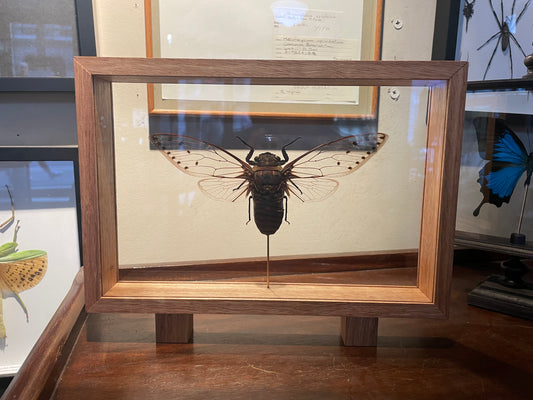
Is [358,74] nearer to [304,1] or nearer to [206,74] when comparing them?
[206,74]

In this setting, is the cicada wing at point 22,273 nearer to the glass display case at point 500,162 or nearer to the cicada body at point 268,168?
the cicada body at point 268,168

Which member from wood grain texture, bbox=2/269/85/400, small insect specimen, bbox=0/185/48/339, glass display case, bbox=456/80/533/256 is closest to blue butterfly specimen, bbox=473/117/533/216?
glass display case, bbox=456/80/533/256

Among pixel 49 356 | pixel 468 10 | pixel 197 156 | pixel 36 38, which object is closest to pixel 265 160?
pixel 197 156

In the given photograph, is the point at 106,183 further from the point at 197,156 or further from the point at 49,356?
the point at 49,356

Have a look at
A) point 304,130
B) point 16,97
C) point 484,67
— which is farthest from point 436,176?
point 16,97

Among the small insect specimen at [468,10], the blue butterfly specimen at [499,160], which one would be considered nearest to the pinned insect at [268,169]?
the blue butterfly specimen at [499,160]

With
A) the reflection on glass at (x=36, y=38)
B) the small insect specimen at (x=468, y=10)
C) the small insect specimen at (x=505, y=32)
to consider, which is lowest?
the reflection on glass at (x=36, y=38)
